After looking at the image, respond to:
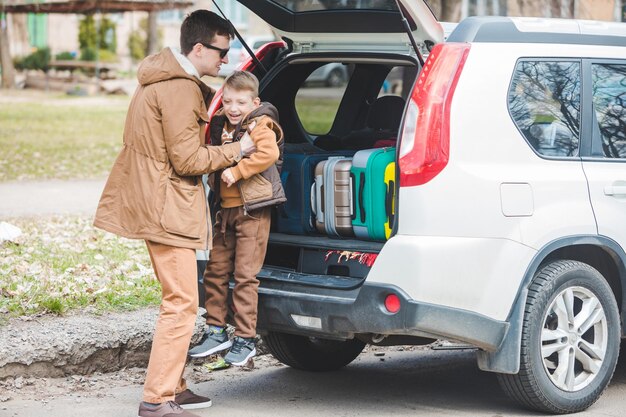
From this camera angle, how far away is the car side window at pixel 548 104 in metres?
5.32

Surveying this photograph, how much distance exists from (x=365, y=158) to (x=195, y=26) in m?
1.01

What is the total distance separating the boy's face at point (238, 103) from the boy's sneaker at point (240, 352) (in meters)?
1.05

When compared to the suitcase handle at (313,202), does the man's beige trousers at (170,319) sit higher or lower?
lower

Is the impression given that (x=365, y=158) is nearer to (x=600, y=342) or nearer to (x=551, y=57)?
(x=551, y=57)

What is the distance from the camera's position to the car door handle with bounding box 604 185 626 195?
5.52 metres

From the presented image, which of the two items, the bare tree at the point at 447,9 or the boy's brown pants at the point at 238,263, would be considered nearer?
the boy's brown pants at the point at 238,263

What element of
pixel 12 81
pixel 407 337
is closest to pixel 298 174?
pixel 407 337

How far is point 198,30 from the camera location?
212 inches

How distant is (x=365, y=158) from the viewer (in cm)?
565

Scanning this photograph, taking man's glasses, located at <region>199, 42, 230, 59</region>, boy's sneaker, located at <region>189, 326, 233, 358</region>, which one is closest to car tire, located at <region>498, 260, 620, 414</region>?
boy's sneaker, located at <region>189, 326, 233, 358</region>

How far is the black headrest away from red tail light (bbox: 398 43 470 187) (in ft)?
4.78

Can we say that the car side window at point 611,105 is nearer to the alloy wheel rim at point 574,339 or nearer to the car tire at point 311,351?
the alloy wheel rim at point 574,339

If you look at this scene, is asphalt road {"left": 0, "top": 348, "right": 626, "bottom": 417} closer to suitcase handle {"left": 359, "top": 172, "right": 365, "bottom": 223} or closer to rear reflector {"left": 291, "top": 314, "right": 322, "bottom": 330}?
rear reflector {"left": 291, "top": 314, "right": 322, "bottom": 330}

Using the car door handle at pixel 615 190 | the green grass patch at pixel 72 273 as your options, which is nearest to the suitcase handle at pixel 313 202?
the car door handle at pixel 615 190
